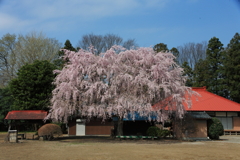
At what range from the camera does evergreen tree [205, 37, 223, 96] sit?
3970 cm

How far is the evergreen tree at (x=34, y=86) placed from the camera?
29.5m

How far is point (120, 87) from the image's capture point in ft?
69.8

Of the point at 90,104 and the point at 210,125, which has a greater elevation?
the point at 90,104

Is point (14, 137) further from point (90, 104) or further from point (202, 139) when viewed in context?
point (202, 139)

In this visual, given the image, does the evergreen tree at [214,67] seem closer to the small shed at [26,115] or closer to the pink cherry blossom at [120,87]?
the pink cherry blossom at [120,87]

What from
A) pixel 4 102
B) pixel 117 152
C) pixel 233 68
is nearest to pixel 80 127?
pixel 4 102

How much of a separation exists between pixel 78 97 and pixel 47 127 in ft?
12.5

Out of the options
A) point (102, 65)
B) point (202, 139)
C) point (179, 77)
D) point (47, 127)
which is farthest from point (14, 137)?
point (202, 139)

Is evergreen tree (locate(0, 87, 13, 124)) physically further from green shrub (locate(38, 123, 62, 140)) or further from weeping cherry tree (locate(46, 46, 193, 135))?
weeping cherry tree (locate(46, 46, 193, 135))

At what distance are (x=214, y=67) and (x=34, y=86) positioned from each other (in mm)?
26545

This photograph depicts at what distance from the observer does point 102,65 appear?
21562 millimetres

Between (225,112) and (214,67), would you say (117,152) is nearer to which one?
(225,112)

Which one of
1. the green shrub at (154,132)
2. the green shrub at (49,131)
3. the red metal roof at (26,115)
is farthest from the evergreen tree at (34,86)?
the green shrub at (154,132)

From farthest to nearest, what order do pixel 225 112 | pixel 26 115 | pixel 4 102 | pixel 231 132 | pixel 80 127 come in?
1. pixel 4 102
2. pixel 80 127
3. pixel 231 132
4. pixel 225 112
5. pixel 26 115
